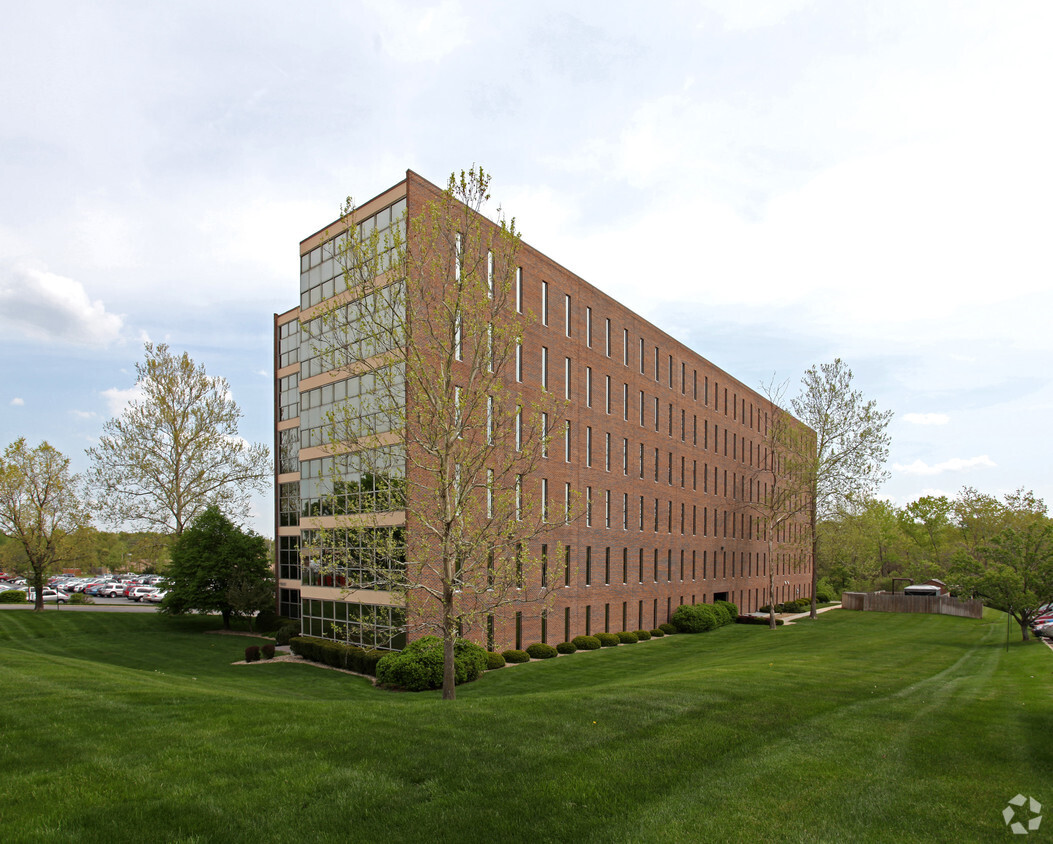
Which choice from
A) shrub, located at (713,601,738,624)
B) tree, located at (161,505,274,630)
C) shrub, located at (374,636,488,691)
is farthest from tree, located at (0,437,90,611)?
shrub, located at (713,601,738,624)

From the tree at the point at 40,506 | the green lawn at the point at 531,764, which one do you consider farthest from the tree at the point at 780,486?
the tree at the point at 40,506

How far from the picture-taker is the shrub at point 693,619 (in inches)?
1820

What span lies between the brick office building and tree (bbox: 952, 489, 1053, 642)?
708 inches

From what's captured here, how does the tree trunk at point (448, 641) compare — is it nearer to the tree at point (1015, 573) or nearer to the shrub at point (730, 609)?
the tree at point (1015, 573)

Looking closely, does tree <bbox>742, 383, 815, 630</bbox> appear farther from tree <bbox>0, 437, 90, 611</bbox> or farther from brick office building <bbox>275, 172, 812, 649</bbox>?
tree <bbox>0, 437, 90, 611</bbox>

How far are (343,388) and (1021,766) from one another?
27.2 m

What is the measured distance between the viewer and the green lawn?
7.39 metres

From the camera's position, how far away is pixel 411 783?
28.2 feet

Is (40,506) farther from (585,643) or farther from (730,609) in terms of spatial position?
(730,609)

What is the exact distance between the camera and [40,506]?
46875 millimetres

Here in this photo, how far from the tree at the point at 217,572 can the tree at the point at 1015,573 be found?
130 feet

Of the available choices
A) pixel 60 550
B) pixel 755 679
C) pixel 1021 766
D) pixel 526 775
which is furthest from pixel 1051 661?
pixel 60 550

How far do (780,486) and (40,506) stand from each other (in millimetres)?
65189

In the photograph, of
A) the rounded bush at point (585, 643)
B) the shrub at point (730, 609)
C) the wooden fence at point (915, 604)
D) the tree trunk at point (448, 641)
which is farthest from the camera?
the wooden fence at point (915, 604)
